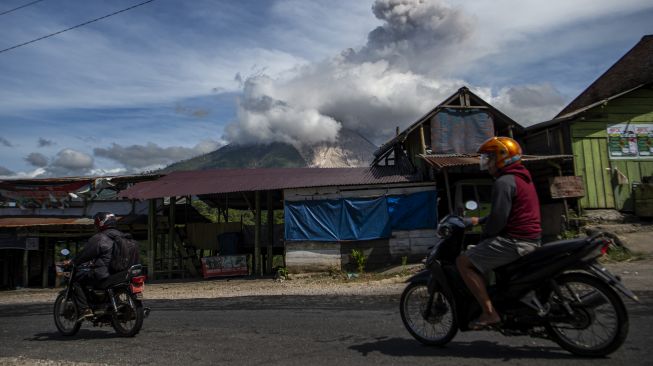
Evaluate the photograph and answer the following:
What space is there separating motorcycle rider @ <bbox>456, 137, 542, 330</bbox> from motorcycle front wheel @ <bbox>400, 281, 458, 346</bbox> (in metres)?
0.31

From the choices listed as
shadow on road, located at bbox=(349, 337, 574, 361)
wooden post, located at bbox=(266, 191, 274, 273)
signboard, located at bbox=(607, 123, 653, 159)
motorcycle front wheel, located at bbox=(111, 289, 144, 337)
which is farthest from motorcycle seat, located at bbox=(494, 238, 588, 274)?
signboard, located at bbox=(607, 123, 653, 159)

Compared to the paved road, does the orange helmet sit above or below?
above

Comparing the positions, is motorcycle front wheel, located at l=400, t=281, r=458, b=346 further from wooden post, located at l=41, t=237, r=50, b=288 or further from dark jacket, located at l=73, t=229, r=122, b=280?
wooden post, located at l=41, t=237, r=50, b=288

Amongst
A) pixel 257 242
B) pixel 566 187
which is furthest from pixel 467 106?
pixel 257 242

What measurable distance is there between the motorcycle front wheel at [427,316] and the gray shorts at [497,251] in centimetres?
50

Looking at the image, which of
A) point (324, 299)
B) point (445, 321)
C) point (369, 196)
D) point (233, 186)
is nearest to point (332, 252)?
point (369, 196)

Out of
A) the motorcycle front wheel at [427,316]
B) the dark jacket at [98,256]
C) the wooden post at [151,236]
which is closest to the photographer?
the motorcycle front wheel at [427,316]

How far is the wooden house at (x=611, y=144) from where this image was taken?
15.9m

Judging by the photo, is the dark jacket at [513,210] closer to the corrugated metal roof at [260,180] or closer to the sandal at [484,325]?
the sandal at [484,325]

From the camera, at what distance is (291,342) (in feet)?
17.7

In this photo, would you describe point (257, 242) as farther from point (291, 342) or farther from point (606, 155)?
point (606, 155)

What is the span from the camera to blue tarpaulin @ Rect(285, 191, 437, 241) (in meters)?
15.4

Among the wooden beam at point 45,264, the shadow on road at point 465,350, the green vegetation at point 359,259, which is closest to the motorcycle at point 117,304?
the shadow on road at point 465,350

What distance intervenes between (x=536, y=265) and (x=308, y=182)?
40.4 ft
